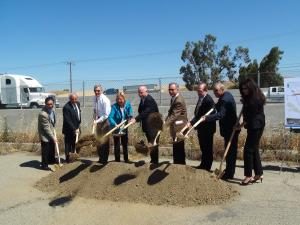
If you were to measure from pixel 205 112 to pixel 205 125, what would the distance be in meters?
0.24

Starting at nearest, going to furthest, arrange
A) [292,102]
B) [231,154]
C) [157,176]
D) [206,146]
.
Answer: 1. [157,176]
2. [231,154]
3. [206,146]
4. [292,102]

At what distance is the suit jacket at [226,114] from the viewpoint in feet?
26.0

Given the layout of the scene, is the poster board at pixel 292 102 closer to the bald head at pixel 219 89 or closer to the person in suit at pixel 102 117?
the bald head at pixel 219 89

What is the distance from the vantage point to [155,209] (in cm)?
690

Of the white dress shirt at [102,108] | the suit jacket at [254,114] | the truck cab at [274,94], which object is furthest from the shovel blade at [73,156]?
the truck cab at [274,94]

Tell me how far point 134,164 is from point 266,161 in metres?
3.42

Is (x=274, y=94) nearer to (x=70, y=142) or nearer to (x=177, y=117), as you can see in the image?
(x=70, y=142)

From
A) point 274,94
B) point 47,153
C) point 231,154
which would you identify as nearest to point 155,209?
point 231,154

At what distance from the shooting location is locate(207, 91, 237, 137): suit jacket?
7.92 meters

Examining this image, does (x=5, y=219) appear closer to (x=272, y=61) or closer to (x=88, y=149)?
(x=88, y=149)

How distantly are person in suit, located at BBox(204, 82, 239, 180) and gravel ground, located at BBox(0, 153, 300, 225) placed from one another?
328 millimetres

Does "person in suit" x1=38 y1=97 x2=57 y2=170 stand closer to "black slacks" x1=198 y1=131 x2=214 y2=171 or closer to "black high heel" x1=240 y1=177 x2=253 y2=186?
"black slacks" x1=198 y1=131 x2=214 y2=171

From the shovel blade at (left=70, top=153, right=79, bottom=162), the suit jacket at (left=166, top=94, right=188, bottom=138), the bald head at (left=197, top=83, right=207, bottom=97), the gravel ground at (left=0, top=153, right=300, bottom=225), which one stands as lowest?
the gravel ground at (left=0, top=153, right=300, bottom=225)

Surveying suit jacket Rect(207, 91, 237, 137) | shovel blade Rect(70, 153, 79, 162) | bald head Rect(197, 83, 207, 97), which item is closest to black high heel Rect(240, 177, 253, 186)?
suit jacket Rect(207, 91, 237, 137)
